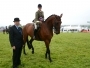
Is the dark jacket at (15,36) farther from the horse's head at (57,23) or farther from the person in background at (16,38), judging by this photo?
the horse's head at (57,23)

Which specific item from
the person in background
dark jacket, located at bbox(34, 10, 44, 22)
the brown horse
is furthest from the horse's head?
the person in background

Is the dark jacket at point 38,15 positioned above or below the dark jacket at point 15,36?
above

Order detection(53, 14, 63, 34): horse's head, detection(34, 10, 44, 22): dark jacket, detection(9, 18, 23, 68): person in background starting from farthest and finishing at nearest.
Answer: detection(34, 10, 44, 22): dark jacket → detection(53, 14, 63, 34): horse's head → detection(9, 18, 23, 68): person in background

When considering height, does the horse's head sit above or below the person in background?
above

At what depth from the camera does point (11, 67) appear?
9648 mm

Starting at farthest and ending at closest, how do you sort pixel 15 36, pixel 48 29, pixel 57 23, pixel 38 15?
1. pixel 38 15
2. pixel 48 29
3. pixel 57 23
4. pixel 15 36

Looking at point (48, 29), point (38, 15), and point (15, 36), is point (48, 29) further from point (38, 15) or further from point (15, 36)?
point (15, 36)

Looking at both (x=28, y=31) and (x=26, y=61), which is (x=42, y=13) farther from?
(x=26, y=61)

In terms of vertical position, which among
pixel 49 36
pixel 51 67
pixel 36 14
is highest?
pixel 36 14

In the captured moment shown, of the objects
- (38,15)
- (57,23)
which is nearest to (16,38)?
(57,23)

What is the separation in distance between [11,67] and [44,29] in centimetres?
291

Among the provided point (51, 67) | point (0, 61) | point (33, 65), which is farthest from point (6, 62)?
point (51, 67)

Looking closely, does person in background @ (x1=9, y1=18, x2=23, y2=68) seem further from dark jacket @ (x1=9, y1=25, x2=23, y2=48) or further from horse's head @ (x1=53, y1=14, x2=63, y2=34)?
horse's head @ (x1=53, y1=14, x2=63, y2=34)

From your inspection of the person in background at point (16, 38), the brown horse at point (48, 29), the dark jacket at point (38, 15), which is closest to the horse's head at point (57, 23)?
the brown horse at point (48, 29)
